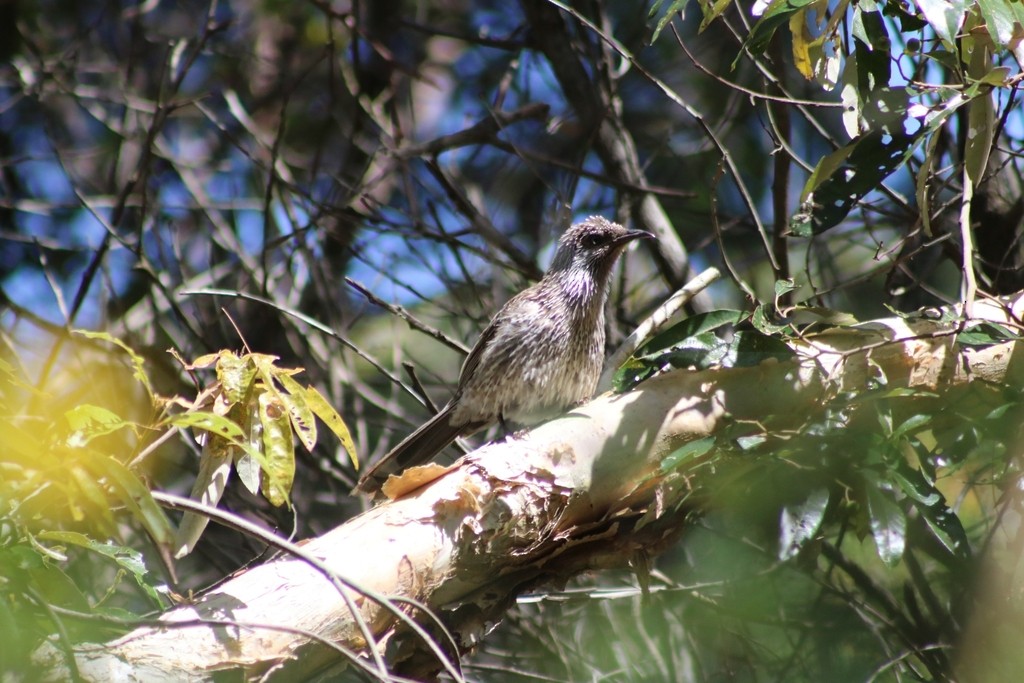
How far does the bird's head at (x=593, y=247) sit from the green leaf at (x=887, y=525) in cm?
221

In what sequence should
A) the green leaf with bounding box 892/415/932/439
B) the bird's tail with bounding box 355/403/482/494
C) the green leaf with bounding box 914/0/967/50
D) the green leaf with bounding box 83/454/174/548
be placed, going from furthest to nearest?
the bird's tail with bounding box 355/403/482/494 → the green leaf with bounding box 892/415/932/439 → the green leaf with bounding box 914/0/967/50 → the green leaf with bounding box 83/454/174/548

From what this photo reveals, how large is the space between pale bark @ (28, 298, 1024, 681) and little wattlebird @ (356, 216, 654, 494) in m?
1.03

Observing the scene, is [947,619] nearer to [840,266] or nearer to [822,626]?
[822,626]

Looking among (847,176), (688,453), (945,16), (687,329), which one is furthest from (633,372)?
(945,16)

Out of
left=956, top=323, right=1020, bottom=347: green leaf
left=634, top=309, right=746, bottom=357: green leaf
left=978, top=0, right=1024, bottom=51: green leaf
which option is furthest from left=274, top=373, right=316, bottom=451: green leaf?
left=978, top=0, right=1024, bottom=51: green leaf

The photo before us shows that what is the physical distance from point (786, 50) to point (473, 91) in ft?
7.63

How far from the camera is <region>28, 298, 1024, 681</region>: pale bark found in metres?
2.95

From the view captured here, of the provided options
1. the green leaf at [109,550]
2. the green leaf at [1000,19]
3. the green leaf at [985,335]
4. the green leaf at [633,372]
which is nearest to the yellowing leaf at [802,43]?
the green leaf at [1000,19]

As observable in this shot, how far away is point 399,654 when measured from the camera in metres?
3.24

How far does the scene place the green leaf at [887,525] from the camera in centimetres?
297

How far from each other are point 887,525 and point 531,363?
2.12m

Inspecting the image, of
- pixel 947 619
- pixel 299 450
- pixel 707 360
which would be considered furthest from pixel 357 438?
pixel 947 619

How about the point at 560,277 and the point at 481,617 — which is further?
the point at 560,277

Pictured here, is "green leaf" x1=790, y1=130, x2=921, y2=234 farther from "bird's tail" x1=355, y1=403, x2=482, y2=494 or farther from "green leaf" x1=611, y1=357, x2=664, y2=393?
"bird's tail" x1=355, y1=403, x2=482, y2=494
